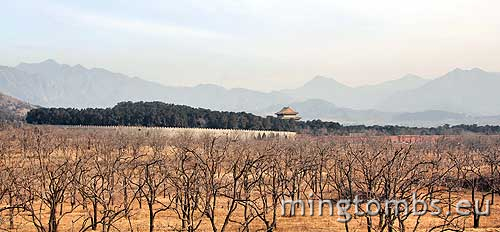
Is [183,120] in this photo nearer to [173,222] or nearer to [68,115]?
[68,115]

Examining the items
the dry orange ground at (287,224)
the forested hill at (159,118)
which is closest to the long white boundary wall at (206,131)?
the forested hill at (159,118)

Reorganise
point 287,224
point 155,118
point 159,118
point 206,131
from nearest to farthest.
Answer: point 287,224 < point 206,131 < point 159,118 < point 155,118

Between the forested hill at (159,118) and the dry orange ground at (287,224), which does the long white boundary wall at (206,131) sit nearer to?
the forested hill at (159,118)

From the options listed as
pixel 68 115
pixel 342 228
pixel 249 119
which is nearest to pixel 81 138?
pixel 68 115

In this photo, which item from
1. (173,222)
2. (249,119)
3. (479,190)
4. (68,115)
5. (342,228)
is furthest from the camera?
(249,119)

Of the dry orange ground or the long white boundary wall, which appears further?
the long white boundary wall

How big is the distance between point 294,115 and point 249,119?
3675 centimetres

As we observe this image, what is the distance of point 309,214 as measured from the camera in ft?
114

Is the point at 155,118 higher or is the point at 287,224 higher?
the point at 155,118

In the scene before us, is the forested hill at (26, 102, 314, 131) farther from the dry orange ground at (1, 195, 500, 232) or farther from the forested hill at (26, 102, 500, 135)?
the dry orange ground at (1, 195, 500, 232)

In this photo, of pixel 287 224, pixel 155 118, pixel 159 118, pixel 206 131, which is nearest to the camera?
pixel 287 224

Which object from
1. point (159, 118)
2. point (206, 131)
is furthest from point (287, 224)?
point (159, 118)

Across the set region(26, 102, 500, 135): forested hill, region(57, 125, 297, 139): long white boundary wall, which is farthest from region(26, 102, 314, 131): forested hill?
region(57, 125, 297, 139): long white boundary wall

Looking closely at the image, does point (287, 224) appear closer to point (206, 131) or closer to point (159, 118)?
point (206, 131)
